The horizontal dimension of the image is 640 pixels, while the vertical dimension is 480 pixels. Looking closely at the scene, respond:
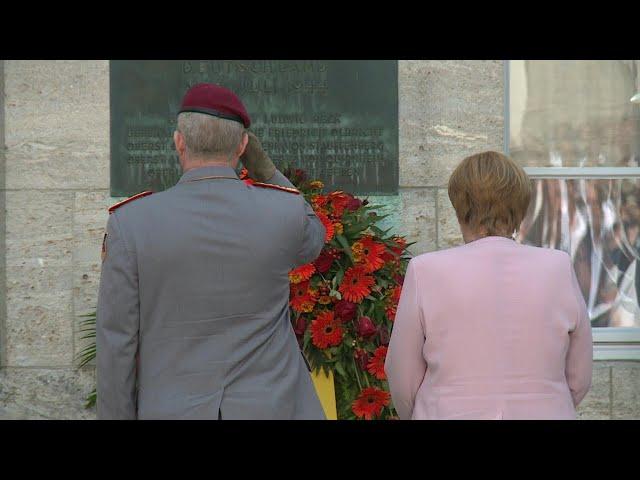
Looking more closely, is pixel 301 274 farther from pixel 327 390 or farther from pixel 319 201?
pixel 327 390

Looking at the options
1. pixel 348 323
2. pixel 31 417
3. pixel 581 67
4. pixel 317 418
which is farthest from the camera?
pixel 581 67

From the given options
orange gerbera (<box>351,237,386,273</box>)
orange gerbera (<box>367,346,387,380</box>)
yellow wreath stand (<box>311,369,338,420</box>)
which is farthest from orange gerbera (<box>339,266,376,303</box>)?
yellow wreath stand (<box>311,369,338,420</box>)

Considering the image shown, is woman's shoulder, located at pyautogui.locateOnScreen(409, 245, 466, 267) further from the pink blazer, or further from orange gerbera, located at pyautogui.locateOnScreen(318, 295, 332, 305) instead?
orange gerbera, located at pyautogui.locateOnScreen(318, 295, 332, 305)

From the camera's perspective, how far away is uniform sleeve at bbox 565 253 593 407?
225 centimetres

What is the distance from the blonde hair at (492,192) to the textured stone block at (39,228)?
10.3 ft

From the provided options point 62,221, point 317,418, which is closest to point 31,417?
point 62,221

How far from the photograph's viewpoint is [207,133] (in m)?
2.30

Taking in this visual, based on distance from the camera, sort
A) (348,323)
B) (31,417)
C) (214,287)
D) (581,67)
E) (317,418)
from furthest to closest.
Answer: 1. (581,67)
2. (31,417)
3. (348,323)
4. (317,418)
5. (214,287)

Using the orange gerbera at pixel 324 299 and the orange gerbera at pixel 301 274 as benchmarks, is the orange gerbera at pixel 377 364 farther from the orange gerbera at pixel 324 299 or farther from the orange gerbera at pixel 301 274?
the orange gerbera at pixel 301 274

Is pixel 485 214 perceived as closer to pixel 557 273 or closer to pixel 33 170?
pixel 557 273

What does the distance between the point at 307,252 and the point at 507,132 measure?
9.77 ft

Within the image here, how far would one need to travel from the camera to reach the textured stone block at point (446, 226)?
4930mm

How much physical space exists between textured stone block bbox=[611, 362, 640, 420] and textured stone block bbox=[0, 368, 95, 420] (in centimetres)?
314

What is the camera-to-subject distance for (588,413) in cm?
492
